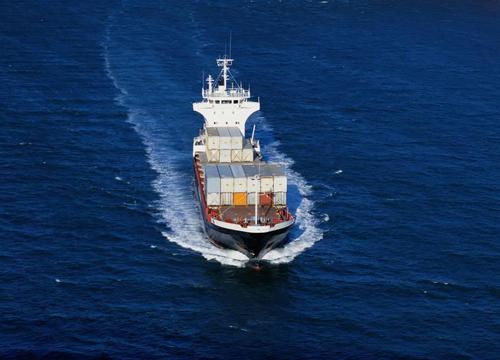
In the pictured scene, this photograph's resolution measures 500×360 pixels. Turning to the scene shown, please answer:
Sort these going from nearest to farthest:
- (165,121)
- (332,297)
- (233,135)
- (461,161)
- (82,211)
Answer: (332,297)
(82,211)
(233,135)
(461,161)
(165,121)

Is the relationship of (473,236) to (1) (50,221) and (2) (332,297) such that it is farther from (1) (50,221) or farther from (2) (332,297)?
(1) (50,221)

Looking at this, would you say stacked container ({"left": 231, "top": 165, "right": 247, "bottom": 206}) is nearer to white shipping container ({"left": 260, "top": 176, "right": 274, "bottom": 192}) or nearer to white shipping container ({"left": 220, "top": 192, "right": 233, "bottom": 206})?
white shipping container ({"left": 220, "top": 192, "right": 233, "bottom": 206})

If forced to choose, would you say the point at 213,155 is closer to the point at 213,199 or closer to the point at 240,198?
the point at 213,199

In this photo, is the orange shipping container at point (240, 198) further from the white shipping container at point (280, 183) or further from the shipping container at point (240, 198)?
the white shipping container at point (280, 183)

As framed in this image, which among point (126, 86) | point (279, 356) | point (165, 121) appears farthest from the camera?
point (126, 86)

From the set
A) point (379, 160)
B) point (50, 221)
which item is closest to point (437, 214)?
point (379, 160)

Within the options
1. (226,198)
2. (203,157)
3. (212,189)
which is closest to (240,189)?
(226,198)

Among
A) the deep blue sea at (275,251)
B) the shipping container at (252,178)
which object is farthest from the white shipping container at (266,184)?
the deep blue sea at (275,251)
